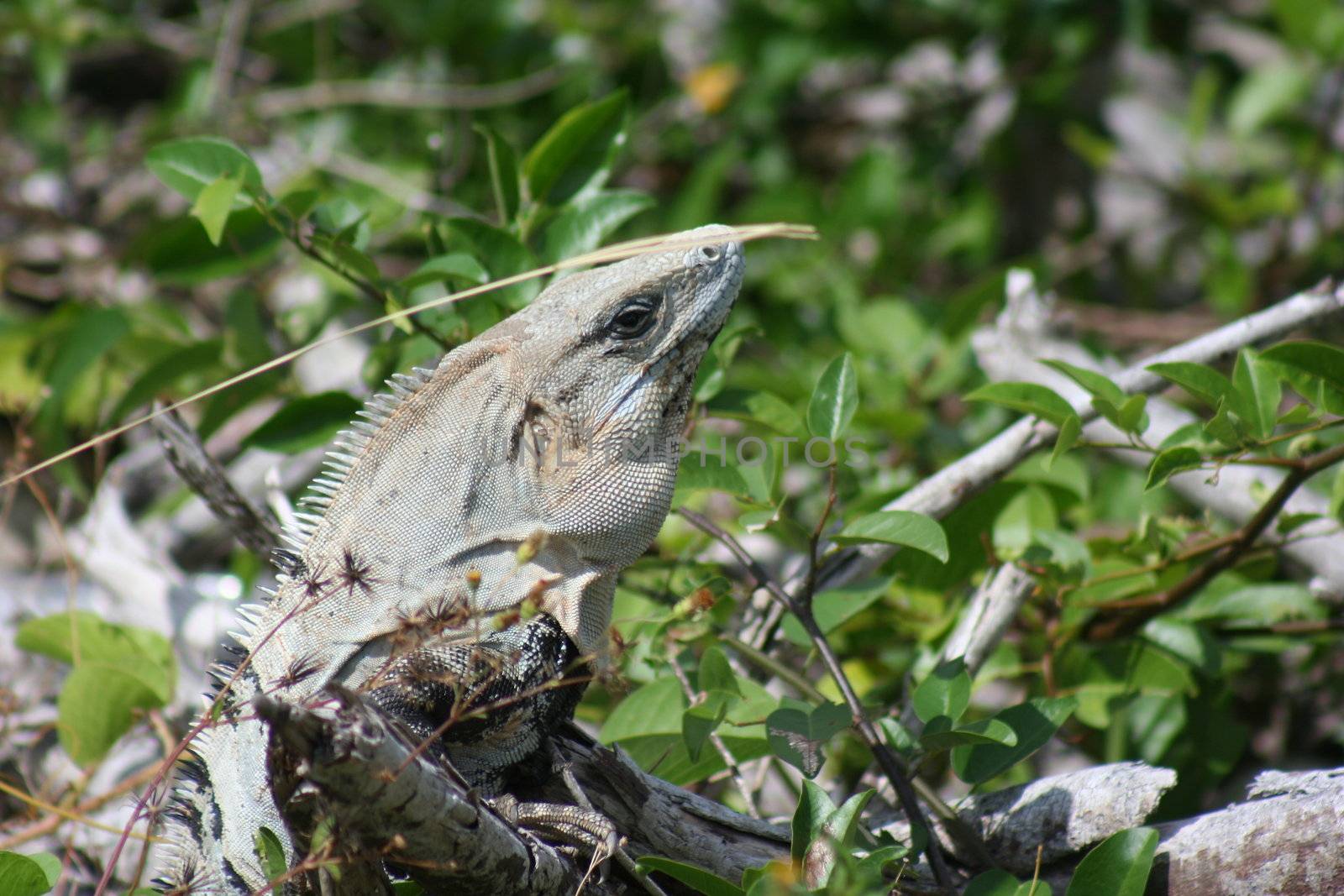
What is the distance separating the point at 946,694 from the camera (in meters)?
2.76

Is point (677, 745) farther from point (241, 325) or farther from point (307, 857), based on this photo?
point (241, 325)

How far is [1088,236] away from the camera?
7.32 meters

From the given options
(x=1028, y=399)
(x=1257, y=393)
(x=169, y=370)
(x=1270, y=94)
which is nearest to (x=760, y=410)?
(x=1028, y=399)

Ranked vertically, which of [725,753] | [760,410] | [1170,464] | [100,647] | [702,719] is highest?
[1170,464]

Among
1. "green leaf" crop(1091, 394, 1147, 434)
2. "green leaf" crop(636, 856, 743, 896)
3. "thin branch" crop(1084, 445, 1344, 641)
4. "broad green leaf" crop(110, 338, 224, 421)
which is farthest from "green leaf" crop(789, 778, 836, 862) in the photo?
"broad green leaf" crop(110, 338, 224, 421)

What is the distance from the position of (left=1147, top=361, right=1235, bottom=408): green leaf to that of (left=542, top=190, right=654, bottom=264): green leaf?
1.60m

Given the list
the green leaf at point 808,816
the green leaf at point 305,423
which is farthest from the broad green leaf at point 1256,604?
the green leaf at point 305,423

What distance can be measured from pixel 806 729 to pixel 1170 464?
43.5 inches

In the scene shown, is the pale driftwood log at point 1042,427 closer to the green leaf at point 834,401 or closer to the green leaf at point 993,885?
the green leaf at point 834,401

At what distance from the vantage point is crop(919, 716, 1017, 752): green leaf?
8.60 ft

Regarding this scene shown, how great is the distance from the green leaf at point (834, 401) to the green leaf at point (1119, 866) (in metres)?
1.10

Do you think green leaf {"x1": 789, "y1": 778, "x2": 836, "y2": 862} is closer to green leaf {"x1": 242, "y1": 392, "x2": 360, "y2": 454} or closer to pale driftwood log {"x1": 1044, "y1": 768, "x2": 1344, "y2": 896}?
pale driftwood log {"x1": 1044, "y1": 768, "x2": 1344, "y2": 896}

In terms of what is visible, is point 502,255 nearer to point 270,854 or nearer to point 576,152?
point 576,152

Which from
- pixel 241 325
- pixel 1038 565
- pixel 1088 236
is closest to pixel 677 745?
pixel 1038 565
